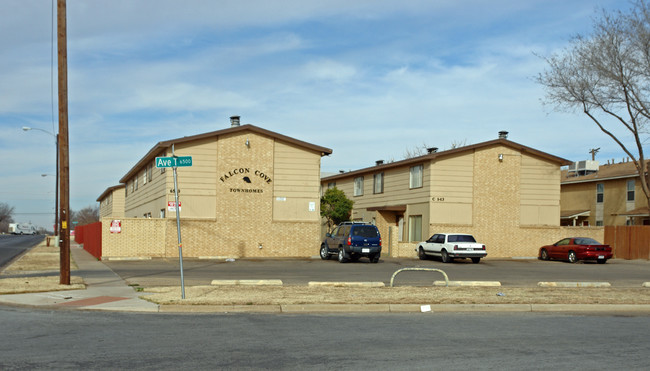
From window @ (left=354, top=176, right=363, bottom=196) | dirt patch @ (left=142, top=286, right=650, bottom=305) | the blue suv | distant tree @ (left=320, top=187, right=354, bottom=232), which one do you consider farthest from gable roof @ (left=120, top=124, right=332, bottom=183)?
dirt patch @ (left=142, top=286, right=650, bottom=305)

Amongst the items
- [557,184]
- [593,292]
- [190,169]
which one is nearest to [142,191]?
[190,169]

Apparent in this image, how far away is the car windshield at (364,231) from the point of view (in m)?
29.5

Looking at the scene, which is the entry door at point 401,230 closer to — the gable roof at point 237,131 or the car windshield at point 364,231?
the gable roof at point 237,131

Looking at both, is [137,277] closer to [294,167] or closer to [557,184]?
[294,167]

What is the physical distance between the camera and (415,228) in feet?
128

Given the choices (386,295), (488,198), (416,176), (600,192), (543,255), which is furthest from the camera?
(600,192)

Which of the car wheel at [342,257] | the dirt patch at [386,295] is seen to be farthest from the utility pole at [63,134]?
the car wheel at [342,257]

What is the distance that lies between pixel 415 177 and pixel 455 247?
832 centimetres

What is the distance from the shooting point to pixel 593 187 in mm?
49969

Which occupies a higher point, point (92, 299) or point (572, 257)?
point (92, 299)

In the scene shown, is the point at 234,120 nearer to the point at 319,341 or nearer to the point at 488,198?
the point at 488,198

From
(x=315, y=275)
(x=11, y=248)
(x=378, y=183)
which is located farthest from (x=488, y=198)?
(x=11, y=248)

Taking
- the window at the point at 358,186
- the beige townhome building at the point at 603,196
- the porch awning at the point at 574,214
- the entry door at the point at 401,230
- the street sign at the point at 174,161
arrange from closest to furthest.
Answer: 1. the street sign at the point at 174,161
2. the entry door at the point at 401,230
3. the beige townhome building at the point at 603,196
4. the window at the point at 358,186
5. the porch awning at the point at 574,214

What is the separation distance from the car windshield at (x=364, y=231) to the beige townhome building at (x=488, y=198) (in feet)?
21.6
